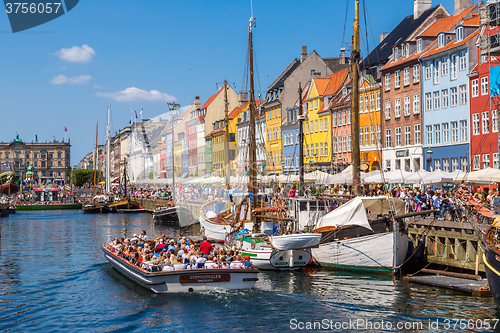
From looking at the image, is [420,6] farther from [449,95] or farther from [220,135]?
[220,135]

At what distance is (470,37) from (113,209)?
67.7 m

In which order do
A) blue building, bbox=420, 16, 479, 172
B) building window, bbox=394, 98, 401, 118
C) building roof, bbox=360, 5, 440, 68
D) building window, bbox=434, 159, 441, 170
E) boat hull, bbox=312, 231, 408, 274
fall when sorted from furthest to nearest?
building roof, bbox=360, 5, 440, 68, building window, bbox=394, 98, 401, 118, building window, bbox=434, 159, 441, 170, blue building, bbox=420, 16, 479, 172, boat hull, bbox=312, 231, 408, 274

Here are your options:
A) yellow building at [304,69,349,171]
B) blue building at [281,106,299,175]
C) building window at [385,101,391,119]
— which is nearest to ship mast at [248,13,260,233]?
building window at [385,101,391,119]

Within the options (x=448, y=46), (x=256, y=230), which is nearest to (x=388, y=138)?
(x=448, y=46)

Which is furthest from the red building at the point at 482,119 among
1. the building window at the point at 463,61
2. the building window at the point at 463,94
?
the building window at the point at 463,61

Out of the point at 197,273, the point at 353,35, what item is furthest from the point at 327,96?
the point at 197,273

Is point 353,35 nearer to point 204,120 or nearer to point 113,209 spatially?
point 113,209

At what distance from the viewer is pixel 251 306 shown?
23.7 metres

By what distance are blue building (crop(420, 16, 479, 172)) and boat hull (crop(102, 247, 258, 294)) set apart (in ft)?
97.3

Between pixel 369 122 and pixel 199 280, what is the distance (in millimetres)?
44903

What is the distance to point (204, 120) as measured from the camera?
415 feet

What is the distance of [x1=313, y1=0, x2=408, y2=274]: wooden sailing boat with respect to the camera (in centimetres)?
3064

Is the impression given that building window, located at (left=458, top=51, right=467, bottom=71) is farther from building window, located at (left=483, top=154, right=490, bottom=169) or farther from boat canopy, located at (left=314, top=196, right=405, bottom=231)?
boat canopy, located at (left=314, top=196, right=405, bottom=231)

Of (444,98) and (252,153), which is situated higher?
(444,98)
